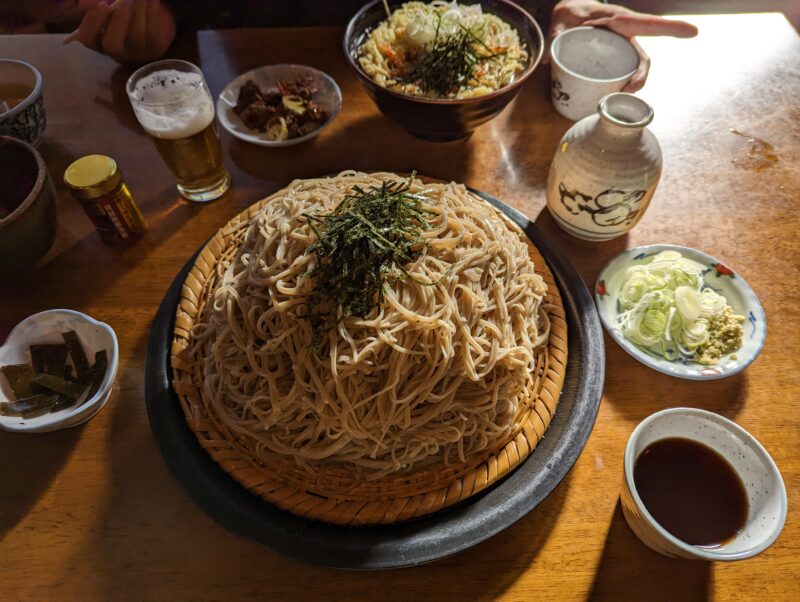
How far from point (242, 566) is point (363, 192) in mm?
1195

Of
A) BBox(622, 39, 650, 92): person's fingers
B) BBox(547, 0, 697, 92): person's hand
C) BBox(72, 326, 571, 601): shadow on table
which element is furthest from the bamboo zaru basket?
BBox(547, 0, 697, 92): person's hand

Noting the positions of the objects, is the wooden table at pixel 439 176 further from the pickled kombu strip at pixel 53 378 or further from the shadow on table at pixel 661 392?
the pickled kombu strip at pixel 53 378

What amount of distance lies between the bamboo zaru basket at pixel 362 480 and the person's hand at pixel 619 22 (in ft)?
6.11

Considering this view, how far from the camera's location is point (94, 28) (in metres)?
2.75

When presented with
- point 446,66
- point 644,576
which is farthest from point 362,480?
point 446,66

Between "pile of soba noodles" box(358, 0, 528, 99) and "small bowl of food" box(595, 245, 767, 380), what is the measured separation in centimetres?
107

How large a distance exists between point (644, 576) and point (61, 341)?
78.6 inches

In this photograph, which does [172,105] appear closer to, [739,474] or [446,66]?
[446,66]

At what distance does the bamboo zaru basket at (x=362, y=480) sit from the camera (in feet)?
4.85

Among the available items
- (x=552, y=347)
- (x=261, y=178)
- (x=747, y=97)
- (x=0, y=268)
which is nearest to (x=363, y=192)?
(x=552, y=347)

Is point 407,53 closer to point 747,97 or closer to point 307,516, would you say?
point 747,97

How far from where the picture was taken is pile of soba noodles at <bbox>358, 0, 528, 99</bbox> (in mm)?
2420

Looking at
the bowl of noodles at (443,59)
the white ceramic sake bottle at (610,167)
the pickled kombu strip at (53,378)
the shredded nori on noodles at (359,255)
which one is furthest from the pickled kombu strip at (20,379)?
the white ceramic sake bottle at (610,167)

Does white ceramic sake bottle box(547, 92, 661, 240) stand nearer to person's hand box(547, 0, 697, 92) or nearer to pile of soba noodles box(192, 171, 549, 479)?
pile of soba noodles box(192, 171, 549, 479)
